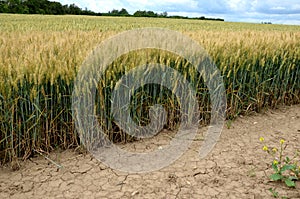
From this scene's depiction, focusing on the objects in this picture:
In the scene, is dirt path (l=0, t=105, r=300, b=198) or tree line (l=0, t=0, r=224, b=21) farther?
tree line (l=0, t=0, r=224, b=21)

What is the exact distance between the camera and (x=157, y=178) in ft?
8.14

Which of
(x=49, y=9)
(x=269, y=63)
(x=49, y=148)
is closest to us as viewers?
(x=49, y=148)

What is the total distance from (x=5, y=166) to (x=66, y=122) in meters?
0.59

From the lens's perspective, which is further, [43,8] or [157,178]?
[43,8]

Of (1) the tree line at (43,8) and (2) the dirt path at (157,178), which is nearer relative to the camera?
(2) the dirt path at (157,178)

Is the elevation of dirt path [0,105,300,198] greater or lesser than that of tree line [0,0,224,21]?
lesser

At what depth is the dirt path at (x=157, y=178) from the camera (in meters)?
2.31

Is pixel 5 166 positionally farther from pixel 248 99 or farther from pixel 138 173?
pixel 248 99

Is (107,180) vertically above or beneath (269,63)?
beneath

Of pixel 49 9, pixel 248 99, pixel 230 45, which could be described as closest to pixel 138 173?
pixel 248 99

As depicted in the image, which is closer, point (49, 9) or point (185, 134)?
point (185, 134)

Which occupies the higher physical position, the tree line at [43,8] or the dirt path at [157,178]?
the tree line at [43,8]

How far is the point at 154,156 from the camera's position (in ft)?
9.29

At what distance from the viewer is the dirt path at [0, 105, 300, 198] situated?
231cm
